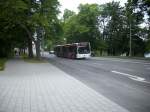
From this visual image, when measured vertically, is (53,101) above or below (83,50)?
below

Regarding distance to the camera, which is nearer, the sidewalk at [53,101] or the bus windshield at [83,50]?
the sidewalk at [53,101]

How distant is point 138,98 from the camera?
10.6 m

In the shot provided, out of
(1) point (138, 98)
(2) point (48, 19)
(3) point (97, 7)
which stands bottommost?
(1) point (138, 98)

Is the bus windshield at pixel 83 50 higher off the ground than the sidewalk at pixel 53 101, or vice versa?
the bus windshield at pixel 83 50

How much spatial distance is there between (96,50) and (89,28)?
23.2ft

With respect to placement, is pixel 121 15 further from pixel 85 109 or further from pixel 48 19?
pixel 85 109

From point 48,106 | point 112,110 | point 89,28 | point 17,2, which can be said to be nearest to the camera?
point 112,110

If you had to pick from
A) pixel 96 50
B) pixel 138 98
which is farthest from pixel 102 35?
pixel 138 98

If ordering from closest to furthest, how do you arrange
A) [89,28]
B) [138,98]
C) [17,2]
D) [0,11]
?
[138,98], [17,2], [0,11], [89,28]

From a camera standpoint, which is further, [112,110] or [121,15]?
[121,15]

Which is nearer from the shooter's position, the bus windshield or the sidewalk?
the sidewalk

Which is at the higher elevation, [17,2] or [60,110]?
[17,2]

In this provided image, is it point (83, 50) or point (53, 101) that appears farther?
point (83, 50)

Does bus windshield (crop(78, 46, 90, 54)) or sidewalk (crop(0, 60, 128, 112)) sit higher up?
bus windshield (crop(78, 46, 90, 54))
